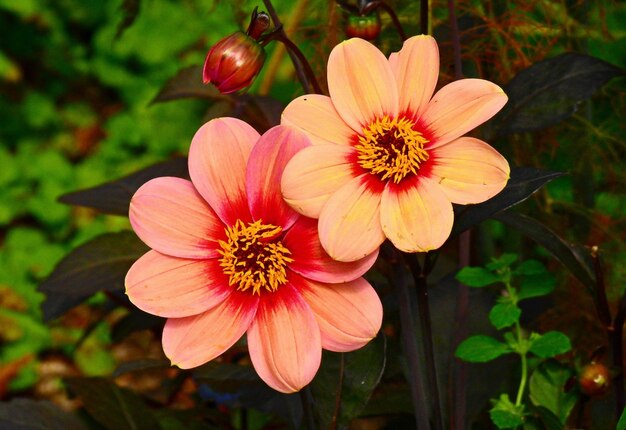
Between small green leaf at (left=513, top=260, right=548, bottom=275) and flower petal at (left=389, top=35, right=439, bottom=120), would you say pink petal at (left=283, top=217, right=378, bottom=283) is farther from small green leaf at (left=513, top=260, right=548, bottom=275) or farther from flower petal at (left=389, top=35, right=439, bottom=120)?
small green leaf at (left=513, top=260, right=548, bottom=275)

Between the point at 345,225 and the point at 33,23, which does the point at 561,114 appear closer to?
the point at 345,225

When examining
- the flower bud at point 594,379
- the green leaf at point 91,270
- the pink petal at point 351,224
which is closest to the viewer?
the pink petal at point 351,224

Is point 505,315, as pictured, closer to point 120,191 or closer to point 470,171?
point 470,171

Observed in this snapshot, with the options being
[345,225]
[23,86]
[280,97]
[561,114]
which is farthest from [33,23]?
[345,225]

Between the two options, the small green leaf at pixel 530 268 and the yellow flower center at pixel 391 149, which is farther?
the small green leaf at pixel 530 268

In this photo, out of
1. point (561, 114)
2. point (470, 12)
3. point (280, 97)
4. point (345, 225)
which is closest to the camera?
point (345, 225)

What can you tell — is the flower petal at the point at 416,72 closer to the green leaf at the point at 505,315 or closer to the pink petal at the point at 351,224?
the pink petal at the point at 351,224

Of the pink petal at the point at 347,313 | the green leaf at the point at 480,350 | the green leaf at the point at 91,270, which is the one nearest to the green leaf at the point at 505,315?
the green leaf at the point at 480,350
